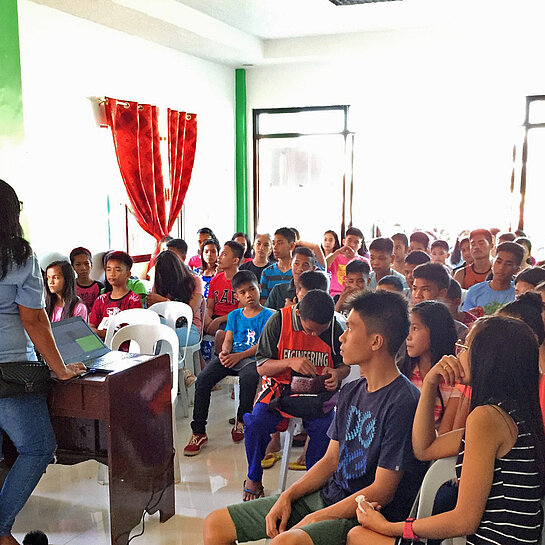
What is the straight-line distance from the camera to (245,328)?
144 inches

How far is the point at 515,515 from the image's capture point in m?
1.50

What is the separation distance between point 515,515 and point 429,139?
22.3 ft

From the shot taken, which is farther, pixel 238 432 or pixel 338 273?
pixel 338 273

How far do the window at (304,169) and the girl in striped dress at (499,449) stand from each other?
22.2ft

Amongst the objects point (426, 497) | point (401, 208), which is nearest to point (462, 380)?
point (426, 497)

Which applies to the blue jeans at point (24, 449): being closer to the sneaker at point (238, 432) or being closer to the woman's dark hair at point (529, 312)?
the sneaker at point (238, 432)

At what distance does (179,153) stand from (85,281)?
2.71 m

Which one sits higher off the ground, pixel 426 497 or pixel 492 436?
pixel 492 436

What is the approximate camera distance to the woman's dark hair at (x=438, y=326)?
Result: 2275 millimetres

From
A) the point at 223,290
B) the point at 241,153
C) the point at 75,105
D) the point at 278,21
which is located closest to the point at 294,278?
the point at 223,290

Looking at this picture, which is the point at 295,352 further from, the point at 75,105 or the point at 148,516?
the point at 75,105

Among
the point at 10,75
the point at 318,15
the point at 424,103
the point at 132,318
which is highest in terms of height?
the point at 318,15

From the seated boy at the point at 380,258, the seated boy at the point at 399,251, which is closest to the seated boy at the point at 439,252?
the seated boy at the point at 399,251

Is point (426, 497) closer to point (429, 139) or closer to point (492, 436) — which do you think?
point (492, 436)
